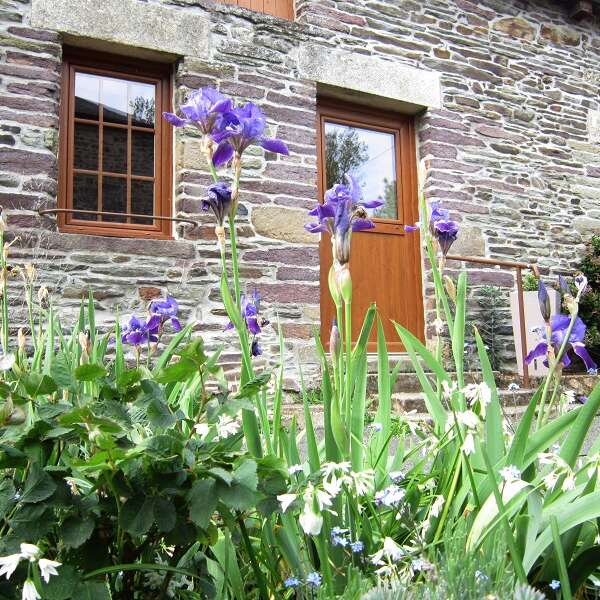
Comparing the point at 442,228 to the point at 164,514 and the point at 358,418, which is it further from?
the point at 164,514

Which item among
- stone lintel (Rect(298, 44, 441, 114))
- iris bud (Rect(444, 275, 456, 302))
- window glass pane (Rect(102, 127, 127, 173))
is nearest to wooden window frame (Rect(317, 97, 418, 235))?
stone lintel (Rect(298, 44, 441, 114))

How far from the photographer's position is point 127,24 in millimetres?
4887

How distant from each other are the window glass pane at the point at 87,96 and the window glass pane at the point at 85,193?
48 cm

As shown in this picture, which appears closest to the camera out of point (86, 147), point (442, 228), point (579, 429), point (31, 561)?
point (31, 561)

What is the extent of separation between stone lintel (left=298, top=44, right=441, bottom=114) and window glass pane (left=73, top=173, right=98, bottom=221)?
199cm

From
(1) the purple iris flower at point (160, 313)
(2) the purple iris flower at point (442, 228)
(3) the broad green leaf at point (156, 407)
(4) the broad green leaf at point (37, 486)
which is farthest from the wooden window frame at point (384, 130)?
(4) the broad green leaf at point (37, 486)

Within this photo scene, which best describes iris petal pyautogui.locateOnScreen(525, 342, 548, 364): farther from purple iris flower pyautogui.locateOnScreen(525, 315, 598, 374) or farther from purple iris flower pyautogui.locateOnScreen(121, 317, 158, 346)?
purple iris flower pyautogui.locateOnScreen(121, 317, 158, 346)

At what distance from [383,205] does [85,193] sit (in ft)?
8.92

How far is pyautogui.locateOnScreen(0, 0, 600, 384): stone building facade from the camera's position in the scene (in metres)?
4.57

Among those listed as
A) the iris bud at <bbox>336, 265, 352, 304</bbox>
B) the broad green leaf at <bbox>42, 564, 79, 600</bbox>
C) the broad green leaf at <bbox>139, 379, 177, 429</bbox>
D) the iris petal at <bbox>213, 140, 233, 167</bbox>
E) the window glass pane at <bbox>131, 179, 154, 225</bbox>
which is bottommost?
the broad green leaf at <bbox>42, 564, 79, 600</bbox>

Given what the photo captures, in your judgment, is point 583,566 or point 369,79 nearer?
point 583,566

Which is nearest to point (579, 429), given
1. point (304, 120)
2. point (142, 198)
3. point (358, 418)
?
point (358, 418)

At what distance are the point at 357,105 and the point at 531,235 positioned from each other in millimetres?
2156

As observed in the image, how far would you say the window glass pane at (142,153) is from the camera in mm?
5145
